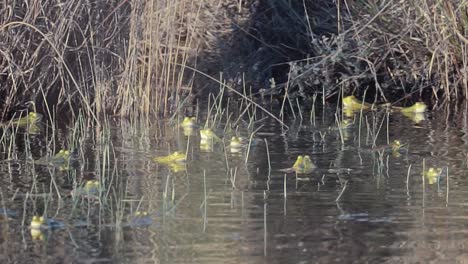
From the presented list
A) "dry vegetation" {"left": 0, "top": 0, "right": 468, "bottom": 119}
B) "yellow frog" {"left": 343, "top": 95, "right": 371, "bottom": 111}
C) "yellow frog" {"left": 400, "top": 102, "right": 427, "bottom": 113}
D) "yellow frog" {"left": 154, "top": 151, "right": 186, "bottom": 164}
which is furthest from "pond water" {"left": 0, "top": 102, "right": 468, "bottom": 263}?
"yellow frog" {"left": 343, "top": 95, "right": 371, "bottom": 111}

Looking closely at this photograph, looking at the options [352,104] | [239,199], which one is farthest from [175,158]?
[352,104]

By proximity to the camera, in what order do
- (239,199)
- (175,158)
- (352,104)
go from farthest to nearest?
(352,104) → (175,158) → (239,199)

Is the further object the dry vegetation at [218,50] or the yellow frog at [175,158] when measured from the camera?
the dry vegetation at [218,50]

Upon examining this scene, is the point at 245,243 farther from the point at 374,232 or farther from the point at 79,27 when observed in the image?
the point at 79,27

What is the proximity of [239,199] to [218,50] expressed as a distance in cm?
663

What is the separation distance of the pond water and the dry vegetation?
74 cm

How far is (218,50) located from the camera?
1379cm

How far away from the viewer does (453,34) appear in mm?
12297

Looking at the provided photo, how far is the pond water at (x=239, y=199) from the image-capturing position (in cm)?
604

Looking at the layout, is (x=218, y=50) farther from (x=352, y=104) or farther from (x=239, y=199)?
(x=239, y=199)

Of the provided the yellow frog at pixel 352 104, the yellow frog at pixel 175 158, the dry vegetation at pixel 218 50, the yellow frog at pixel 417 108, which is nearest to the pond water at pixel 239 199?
the yellow frog at pixel 175 158

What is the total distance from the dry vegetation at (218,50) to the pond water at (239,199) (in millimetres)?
744

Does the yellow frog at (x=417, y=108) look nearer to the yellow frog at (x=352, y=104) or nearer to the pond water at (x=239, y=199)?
the yellow frog at (x=352, y=104)

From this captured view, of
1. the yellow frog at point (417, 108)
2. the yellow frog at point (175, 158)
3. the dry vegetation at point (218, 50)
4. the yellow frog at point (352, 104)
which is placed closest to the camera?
the yellow frog at point (175, 158)
